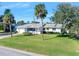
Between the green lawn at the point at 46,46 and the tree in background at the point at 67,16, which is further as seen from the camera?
the tree in background at the point at 67,16

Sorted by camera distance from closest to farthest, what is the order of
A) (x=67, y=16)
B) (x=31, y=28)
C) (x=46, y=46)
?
(x=46, y=46) < (x=67, y=16) < (x=31, y=28)

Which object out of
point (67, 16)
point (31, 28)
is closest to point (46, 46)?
point (67, 16)

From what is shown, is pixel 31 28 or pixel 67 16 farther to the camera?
pixel 31 28

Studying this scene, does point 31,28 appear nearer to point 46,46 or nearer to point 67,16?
point 67,16

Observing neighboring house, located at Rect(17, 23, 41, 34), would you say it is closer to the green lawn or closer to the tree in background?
the tree in background

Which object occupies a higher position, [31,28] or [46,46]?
[46,46]

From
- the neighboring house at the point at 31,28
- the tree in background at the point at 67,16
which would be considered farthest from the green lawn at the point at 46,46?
the neighboring house at the point at 31,28

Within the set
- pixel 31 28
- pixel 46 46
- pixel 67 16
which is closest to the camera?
pixel 46 46

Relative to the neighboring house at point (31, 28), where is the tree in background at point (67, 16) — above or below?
above

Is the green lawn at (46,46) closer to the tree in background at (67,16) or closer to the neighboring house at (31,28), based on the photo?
the tree in background at (67,16)

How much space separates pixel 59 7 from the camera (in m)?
43.8

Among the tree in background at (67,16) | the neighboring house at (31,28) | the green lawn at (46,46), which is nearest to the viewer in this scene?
the green lawn at (46,46)

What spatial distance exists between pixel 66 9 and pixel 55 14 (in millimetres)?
2405

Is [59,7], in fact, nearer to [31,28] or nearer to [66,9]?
[66,9]
